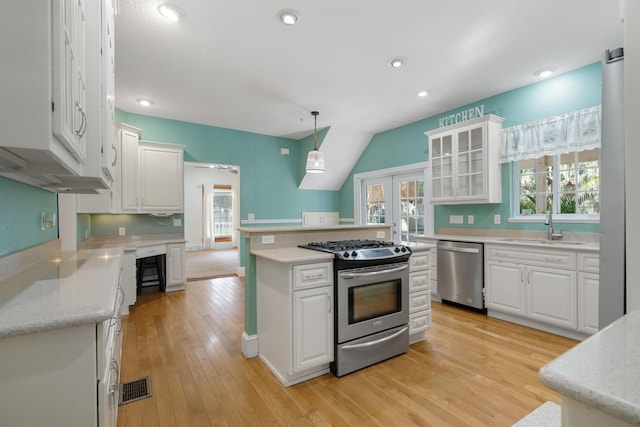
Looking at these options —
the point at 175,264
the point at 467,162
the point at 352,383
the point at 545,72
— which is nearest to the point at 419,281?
the point at 352,383

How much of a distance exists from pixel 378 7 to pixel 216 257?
7121 millimetres

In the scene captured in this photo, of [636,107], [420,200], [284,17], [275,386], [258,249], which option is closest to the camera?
[636,107]

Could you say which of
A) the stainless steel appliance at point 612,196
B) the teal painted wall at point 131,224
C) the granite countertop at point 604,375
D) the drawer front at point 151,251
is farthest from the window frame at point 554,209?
the teal painted wall at point 131,224

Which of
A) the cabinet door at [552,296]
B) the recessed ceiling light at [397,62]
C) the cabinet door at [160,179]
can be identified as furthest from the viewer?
the cabinet door at [160,179]

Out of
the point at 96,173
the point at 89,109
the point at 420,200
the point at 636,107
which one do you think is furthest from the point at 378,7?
the point at 420,200

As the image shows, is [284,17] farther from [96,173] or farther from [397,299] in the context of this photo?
[397,299]

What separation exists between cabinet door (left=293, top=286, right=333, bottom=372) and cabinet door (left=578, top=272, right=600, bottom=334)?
2.44m

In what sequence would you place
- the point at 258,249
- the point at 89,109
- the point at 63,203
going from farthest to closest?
the point at 63,203 → the point at 258,249 → the point at 89,109

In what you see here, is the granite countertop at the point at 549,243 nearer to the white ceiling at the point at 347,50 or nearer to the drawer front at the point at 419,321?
the drawer front at the point at 419,321

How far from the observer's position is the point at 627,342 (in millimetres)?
565

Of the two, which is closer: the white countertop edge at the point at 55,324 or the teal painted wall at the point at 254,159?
the white countertop edge at the point at 55,324

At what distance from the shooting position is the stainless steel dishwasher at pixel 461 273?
3541 millimetres

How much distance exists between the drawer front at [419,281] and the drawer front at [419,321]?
0.24 metres

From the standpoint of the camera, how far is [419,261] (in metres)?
2.81
